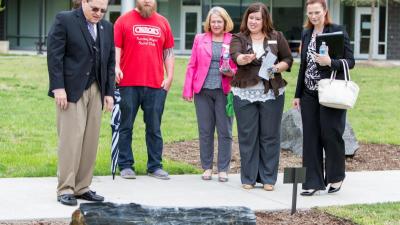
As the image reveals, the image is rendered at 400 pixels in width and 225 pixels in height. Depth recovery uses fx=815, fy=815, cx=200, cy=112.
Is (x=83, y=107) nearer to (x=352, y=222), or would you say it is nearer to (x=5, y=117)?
(x=352, y=222)

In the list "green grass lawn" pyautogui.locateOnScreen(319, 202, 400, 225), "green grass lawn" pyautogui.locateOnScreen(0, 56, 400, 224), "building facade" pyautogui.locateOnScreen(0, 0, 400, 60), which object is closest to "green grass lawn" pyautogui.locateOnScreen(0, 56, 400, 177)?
"green grass lawn" pyautogui.locateOnScreen(0, 56, 400, 224)

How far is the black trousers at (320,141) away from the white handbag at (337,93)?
0.27 m

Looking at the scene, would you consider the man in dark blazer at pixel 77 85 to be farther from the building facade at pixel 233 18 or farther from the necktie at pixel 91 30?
the building facade at pixel 233 18

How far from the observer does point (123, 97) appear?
9.02m

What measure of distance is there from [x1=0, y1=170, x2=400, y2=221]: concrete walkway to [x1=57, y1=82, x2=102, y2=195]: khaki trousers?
0.88ft

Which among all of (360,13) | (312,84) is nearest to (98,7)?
(312,84)

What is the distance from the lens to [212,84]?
9.12m

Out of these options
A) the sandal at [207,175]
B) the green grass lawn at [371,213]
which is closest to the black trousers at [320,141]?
the green grass lawn at [371,213]

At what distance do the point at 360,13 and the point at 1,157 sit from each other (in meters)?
40.2

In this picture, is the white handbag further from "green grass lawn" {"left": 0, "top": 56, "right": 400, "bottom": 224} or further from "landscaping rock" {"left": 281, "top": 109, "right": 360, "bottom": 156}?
"landscaping rock" {"left": 281, "top": 109, "right": 360, "bottom": 156}

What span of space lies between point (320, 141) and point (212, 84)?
1403 mm

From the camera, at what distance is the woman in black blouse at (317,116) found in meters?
8.31

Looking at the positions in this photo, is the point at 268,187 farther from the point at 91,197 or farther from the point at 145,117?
the point at 91,197

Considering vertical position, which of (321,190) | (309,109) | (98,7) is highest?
(98,7)
